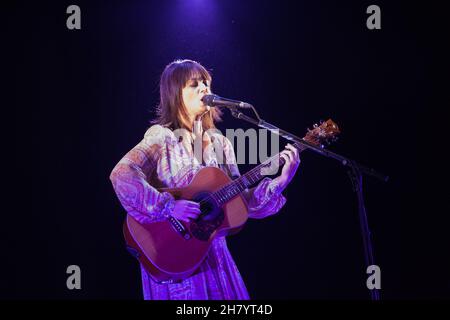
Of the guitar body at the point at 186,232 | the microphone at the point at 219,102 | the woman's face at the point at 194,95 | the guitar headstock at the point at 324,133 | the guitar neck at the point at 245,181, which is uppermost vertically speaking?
the woman's face at the point at 194,95

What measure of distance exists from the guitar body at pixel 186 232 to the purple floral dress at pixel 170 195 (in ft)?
0.22

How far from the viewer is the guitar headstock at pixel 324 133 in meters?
3.08

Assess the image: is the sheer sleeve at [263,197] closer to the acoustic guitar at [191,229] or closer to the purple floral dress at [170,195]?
the purple floral dress at [170,195]

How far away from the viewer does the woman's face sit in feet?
10.4

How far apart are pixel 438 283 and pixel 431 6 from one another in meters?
2.22

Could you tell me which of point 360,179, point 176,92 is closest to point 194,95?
point 176,92

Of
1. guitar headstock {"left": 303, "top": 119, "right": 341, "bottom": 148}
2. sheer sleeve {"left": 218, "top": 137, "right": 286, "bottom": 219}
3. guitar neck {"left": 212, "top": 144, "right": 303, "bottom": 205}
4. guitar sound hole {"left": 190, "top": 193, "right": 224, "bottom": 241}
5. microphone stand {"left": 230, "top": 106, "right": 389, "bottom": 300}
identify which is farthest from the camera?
sheer sleeve {"left": 218, "top": 137, "right": 286, "bottom": 219}

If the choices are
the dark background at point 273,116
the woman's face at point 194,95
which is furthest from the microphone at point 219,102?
the dark background at point 273,116

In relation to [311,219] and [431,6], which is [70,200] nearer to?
[311,219]

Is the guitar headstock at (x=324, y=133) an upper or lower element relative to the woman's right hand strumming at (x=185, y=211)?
upper

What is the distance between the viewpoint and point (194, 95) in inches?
125

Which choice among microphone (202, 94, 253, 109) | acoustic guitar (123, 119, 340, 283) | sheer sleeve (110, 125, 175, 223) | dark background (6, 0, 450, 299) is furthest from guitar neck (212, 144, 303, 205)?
dark background (6, 0, 450, 299)

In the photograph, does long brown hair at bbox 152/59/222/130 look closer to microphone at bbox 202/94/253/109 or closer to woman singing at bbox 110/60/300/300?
woman singing at bbox 110/60/300/300

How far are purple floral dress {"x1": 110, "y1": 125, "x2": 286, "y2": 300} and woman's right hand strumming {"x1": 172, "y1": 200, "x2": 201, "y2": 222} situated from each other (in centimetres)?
5
